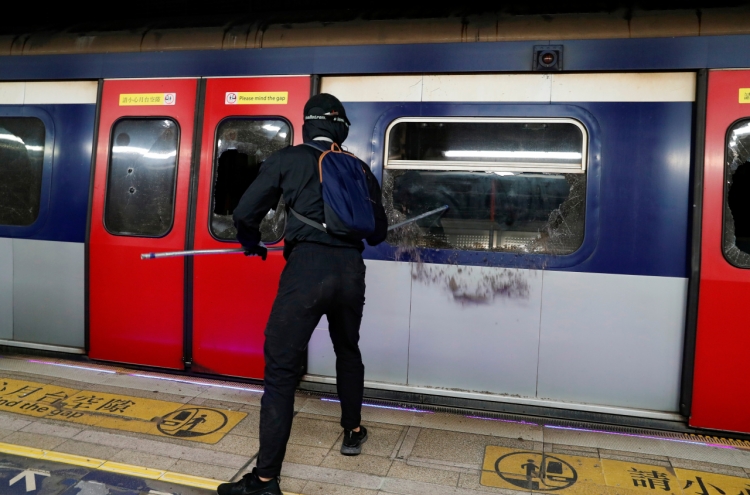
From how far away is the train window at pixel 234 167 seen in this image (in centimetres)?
446

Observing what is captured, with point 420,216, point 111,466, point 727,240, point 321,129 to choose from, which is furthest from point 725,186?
point 111,466

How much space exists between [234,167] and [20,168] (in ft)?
6.21

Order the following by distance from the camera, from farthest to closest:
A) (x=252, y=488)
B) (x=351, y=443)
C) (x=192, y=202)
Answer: (x=192, y=202)
(x=351, y=443)
(x=252, y=488)

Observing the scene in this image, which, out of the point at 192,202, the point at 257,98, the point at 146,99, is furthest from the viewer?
the point at 146,99

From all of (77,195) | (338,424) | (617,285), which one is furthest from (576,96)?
(77,195)

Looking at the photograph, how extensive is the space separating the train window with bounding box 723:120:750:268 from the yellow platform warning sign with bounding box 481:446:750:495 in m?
1.26

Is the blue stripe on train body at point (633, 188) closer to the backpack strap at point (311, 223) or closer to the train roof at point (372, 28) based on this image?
the train roof at point (372, 28)

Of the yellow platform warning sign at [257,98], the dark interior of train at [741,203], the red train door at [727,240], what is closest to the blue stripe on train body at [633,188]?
the red train door at [727,240]

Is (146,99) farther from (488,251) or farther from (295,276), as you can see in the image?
(488,251)

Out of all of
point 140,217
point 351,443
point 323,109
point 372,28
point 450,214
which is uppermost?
point 372,28

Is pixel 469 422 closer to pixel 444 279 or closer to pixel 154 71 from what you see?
pixel 444 279

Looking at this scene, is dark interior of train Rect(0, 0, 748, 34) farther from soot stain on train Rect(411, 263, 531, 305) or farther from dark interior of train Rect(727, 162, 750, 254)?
soot stain on train Rect(411, 263, 531, 305)

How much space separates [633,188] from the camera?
3801mm

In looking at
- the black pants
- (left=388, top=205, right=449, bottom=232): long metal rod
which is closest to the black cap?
the black pants
